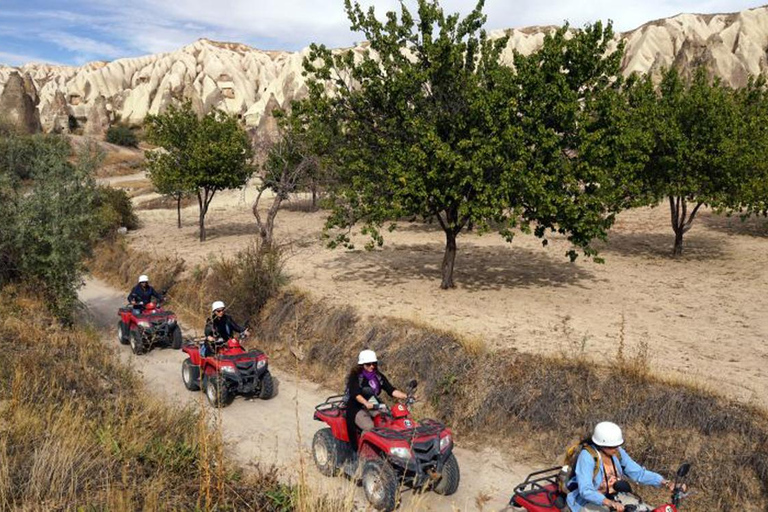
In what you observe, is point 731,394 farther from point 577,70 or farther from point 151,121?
point 151,121

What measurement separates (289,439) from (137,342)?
6320 mm

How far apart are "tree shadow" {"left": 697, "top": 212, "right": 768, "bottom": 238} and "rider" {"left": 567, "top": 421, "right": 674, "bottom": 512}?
22111 millimetres

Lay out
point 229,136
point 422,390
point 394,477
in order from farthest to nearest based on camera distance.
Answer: point 229,136, point 422,390, point 394,477

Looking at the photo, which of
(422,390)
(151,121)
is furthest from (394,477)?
(151,121)

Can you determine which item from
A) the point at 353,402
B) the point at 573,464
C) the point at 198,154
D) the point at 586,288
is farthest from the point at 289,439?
the point at 198,154

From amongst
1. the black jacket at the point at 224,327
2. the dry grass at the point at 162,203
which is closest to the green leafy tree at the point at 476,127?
the black jacket at the point at 224,327

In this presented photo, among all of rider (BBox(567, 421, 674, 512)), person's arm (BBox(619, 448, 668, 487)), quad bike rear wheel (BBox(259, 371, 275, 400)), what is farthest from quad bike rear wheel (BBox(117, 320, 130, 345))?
person's arm (BBox(619, 448, 668, 487))

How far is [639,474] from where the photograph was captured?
5668 millimetres

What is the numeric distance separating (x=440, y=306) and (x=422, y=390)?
388 centimetres

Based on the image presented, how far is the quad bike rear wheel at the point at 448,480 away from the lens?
24.3ft

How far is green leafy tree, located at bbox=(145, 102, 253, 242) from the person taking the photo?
24.9 m

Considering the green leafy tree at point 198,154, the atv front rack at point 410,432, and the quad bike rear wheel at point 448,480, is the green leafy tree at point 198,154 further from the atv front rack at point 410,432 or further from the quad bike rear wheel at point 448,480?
the quad bike rear wheel at point 448,480

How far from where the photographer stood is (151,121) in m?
26.8

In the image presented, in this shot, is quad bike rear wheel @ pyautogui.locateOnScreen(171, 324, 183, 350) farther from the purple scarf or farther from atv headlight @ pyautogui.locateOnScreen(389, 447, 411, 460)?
atv headlight @ pyautogui.locateOnScreen(389, 447, 411, 460)
